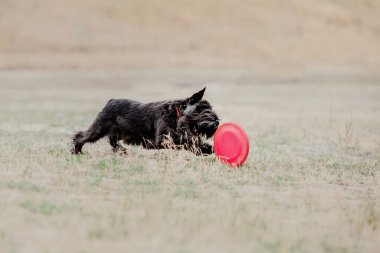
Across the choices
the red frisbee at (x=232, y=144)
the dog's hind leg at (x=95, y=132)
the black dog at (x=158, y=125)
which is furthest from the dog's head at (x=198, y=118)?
the dog's hind leg at (x=95, y=132)

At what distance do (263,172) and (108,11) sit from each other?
54.6m

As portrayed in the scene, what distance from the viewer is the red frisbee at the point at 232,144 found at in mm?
11391

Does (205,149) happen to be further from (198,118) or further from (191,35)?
(191,35)

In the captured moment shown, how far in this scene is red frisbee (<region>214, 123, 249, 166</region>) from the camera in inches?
448

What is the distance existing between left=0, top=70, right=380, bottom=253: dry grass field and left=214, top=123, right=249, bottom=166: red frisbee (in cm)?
19

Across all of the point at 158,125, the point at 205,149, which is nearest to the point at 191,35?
the point at 158,125

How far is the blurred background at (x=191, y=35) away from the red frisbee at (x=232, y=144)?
37.1 metres

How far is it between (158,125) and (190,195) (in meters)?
2.81

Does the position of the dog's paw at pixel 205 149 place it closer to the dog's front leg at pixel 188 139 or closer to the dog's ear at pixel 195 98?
the dog's front leg at pixel 188 139

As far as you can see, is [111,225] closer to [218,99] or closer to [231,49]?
[218,99]

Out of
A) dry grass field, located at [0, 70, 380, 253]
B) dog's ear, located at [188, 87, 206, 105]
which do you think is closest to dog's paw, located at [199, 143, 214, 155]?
dry grass field, located at [0, 70, 380, 253]

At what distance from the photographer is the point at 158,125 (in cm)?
1195

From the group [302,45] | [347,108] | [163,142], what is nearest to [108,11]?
[302,45]

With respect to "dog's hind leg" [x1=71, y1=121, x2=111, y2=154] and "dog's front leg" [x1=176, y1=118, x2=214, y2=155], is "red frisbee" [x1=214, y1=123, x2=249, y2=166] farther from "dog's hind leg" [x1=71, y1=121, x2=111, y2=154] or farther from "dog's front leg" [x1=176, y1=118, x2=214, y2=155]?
"dog's hind leg" [x1=71, y1=121, x2=111, y2=154]
